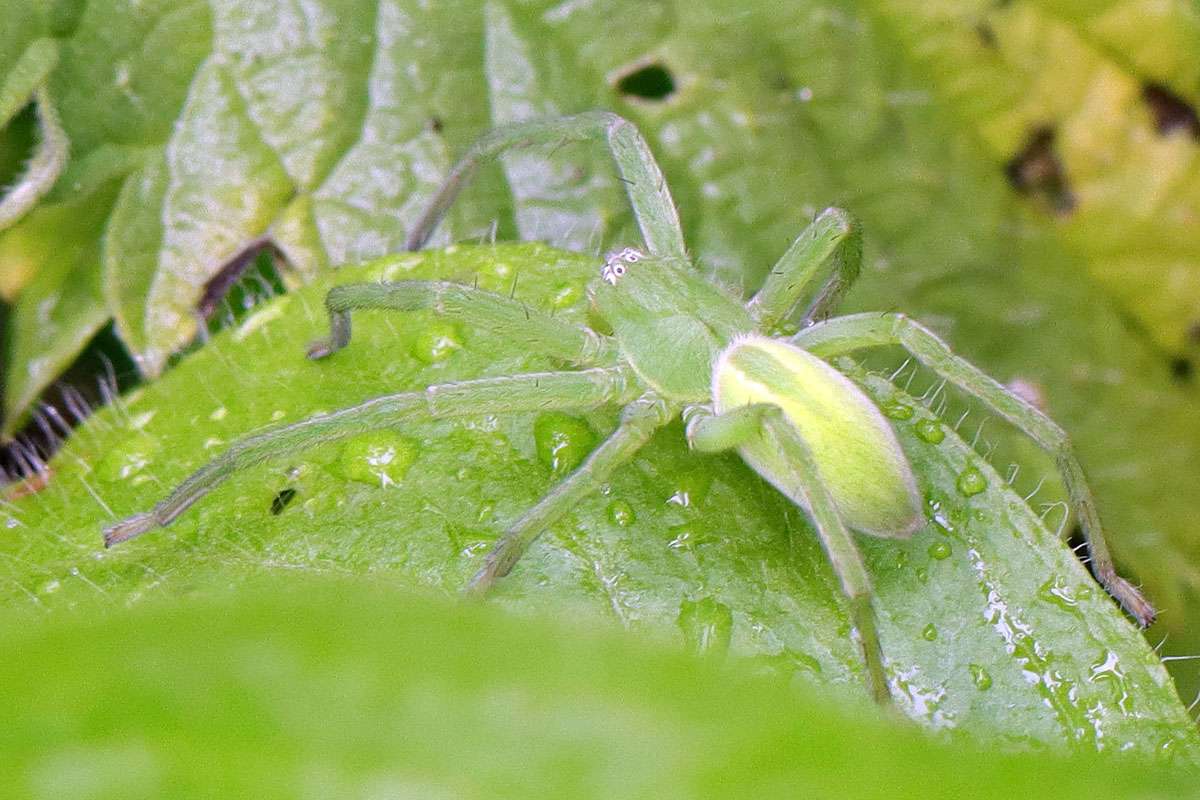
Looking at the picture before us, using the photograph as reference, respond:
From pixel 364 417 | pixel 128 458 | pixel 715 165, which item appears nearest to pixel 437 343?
pixel 364 417

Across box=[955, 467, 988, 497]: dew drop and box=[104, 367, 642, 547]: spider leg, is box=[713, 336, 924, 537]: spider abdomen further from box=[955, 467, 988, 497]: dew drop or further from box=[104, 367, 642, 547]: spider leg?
box=[104, 367, 642, 547]: spider leg

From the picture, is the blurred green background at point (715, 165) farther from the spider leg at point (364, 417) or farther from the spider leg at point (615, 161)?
the spider leg at point (364, 417)

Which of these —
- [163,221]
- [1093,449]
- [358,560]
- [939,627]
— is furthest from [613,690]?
[1093,449]

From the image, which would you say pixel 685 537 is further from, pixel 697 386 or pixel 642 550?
pixel 697 386

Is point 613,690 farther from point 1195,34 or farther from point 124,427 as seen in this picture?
point 1195,34

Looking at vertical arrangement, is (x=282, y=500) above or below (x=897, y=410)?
above
